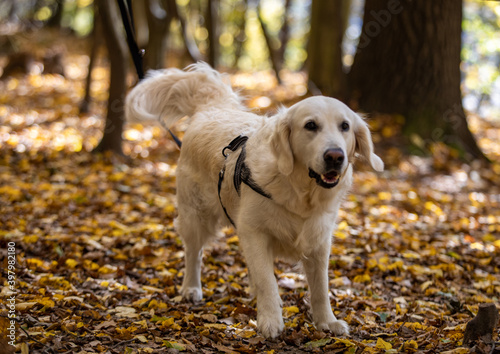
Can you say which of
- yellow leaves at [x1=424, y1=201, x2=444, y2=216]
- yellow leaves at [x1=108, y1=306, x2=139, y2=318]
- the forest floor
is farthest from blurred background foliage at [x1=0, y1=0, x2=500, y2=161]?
yellow leaves at [x1=108, y1=306, x2=139, y2=318]

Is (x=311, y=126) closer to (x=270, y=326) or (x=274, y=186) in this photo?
(x=274, y=186)

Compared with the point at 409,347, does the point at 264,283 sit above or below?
above

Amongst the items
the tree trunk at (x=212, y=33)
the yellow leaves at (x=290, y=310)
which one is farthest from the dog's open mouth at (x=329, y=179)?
the tree trunk at (x=212, y=33)

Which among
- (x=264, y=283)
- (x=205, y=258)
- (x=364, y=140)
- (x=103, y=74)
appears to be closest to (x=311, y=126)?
(x=364, y=140)

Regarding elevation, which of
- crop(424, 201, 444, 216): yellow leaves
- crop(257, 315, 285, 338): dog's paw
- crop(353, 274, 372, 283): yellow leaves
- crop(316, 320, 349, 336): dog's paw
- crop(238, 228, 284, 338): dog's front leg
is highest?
crop(238, 228, 284, 338): dog's front leg

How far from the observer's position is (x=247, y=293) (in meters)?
4.41

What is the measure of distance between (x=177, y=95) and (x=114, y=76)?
4.11 meters

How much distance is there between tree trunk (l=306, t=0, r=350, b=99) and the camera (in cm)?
1182

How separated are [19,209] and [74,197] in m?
0.79

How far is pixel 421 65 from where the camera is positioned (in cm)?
877

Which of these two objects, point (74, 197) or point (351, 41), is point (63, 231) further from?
point (351, 41)

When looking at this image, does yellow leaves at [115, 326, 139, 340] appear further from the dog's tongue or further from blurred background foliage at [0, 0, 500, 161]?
blurred background foliage at [0, 0, 500, 161]

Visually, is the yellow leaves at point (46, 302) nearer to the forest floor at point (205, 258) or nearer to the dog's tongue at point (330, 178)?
the forest floor at point (205, 258)

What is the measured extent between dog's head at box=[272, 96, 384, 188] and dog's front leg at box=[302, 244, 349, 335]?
0.69 m
